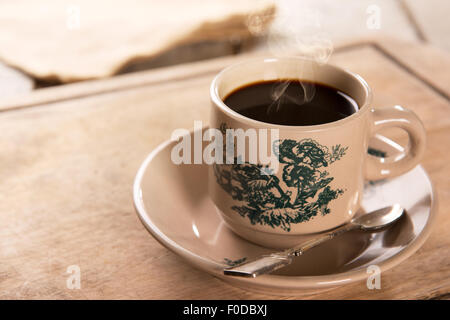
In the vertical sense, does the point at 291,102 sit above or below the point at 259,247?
above

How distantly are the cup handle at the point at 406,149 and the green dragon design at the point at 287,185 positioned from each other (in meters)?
0.09

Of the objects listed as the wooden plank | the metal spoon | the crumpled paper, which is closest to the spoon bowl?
the metal spoon

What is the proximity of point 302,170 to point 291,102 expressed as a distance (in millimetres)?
118

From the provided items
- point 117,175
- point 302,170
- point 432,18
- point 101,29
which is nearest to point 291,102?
point 302,170

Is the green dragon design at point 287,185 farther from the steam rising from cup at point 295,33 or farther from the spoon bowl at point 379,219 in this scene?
the steam rising from cup at point 295,33

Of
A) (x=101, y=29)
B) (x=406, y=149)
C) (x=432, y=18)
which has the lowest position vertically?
(x=432, y=18)

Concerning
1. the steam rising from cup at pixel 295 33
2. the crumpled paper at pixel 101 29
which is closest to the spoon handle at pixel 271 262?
the steam rising from cup at pixel 295 33

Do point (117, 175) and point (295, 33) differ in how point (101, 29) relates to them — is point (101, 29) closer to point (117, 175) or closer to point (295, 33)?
point (295, 33)

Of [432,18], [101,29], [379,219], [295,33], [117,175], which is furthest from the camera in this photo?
[432,18]

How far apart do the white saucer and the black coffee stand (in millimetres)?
145

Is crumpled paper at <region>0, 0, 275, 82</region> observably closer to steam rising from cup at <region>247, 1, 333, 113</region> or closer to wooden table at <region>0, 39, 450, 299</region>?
steam rising from cup at <region>247, 1, 333, 113</region>

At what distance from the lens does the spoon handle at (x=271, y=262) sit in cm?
52

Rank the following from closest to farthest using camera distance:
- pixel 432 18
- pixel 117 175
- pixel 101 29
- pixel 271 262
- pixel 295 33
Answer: pixel 271 262
pixel 117 175
pixel 101 29
pixel 295 33
pixel 432 18

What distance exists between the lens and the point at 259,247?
2.09 feet
